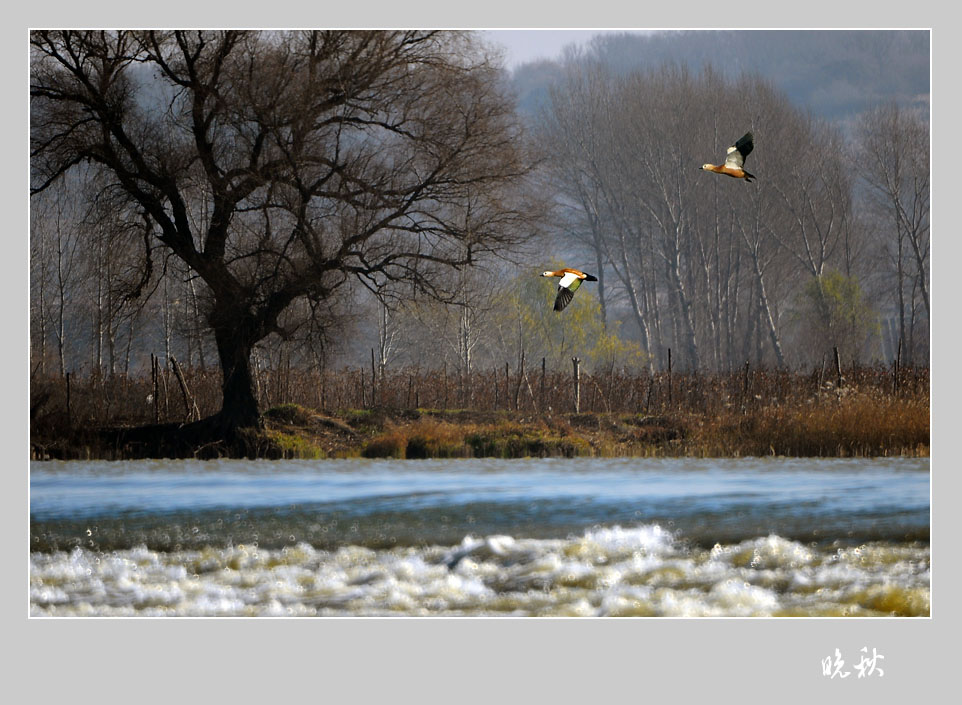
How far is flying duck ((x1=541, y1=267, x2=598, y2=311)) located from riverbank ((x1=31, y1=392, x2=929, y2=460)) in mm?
749

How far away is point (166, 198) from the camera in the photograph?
7.69 metres

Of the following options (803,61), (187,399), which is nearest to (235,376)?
(187,399)

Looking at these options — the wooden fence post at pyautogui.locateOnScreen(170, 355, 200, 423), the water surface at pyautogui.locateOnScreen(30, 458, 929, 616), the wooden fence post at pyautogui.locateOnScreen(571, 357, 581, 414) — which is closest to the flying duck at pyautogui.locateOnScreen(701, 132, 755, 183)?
the wooden fence post at pyautogui.locateOnScreen(571, 357, 581, 414)

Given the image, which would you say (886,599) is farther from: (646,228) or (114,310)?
(114,310)

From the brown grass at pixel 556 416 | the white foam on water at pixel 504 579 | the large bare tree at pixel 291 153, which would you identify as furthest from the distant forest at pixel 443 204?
the white foam on water at pixel 504 579

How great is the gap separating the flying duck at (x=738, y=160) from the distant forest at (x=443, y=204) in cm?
6

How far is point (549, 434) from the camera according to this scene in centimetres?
750

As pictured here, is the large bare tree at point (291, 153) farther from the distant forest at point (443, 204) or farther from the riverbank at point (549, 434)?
the riverbank at point (549, 434)

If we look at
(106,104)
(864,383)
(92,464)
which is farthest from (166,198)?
(864,383)

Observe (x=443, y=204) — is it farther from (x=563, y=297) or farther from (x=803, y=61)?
(x=803, y=61)

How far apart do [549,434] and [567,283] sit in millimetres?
1006

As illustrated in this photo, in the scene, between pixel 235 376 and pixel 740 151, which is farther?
pixel 235 376

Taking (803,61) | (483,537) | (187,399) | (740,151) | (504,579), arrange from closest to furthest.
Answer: (504,579)
(483,537)
(803,61)
(740,151)
(187,399)

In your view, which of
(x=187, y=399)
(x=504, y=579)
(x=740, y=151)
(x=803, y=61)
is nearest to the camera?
(x=504, y=579)
